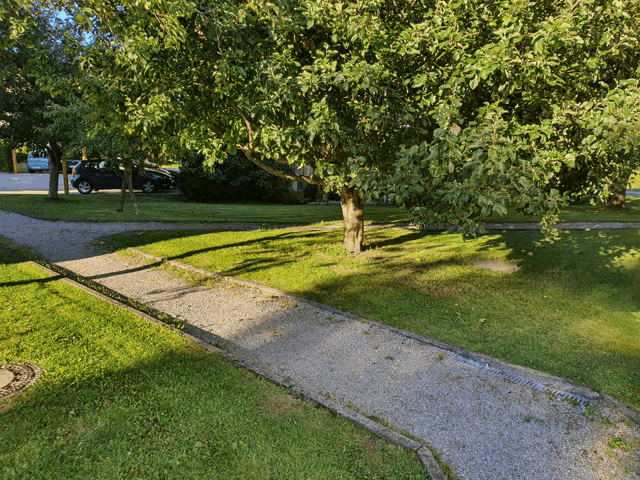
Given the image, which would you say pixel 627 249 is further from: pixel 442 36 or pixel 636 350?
pixel 442 36

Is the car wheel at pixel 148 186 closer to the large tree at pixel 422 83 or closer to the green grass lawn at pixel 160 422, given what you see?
the large tree at pixel 422 83

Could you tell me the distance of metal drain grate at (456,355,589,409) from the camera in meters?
4.23

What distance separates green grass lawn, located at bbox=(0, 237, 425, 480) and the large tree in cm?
250

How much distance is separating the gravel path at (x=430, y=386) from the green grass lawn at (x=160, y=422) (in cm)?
51

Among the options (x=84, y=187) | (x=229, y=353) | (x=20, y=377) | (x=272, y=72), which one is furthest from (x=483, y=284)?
(x=84, y=187)

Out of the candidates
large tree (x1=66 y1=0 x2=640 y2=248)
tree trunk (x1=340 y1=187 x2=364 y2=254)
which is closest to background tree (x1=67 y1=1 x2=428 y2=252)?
large tree (x1=66 y1=0 x2=640 y2=248)

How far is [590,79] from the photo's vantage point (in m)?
5.28

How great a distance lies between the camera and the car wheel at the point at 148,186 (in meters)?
25.8

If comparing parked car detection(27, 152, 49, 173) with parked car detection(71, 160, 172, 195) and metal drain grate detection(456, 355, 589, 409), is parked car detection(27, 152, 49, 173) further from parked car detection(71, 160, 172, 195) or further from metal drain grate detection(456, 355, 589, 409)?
metal drain grate detection(456, 355, 589, 409)

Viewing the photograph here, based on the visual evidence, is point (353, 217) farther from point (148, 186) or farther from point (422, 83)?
point (148, 186)

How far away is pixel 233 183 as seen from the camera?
78.8 feet

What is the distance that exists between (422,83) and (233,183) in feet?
65.5

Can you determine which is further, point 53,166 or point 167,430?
point 53,166

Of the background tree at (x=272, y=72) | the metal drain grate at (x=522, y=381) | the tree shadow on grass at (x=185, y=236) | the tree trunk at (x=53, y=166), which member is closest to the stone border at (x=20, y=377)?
the background tree at (x=272, y=72)
